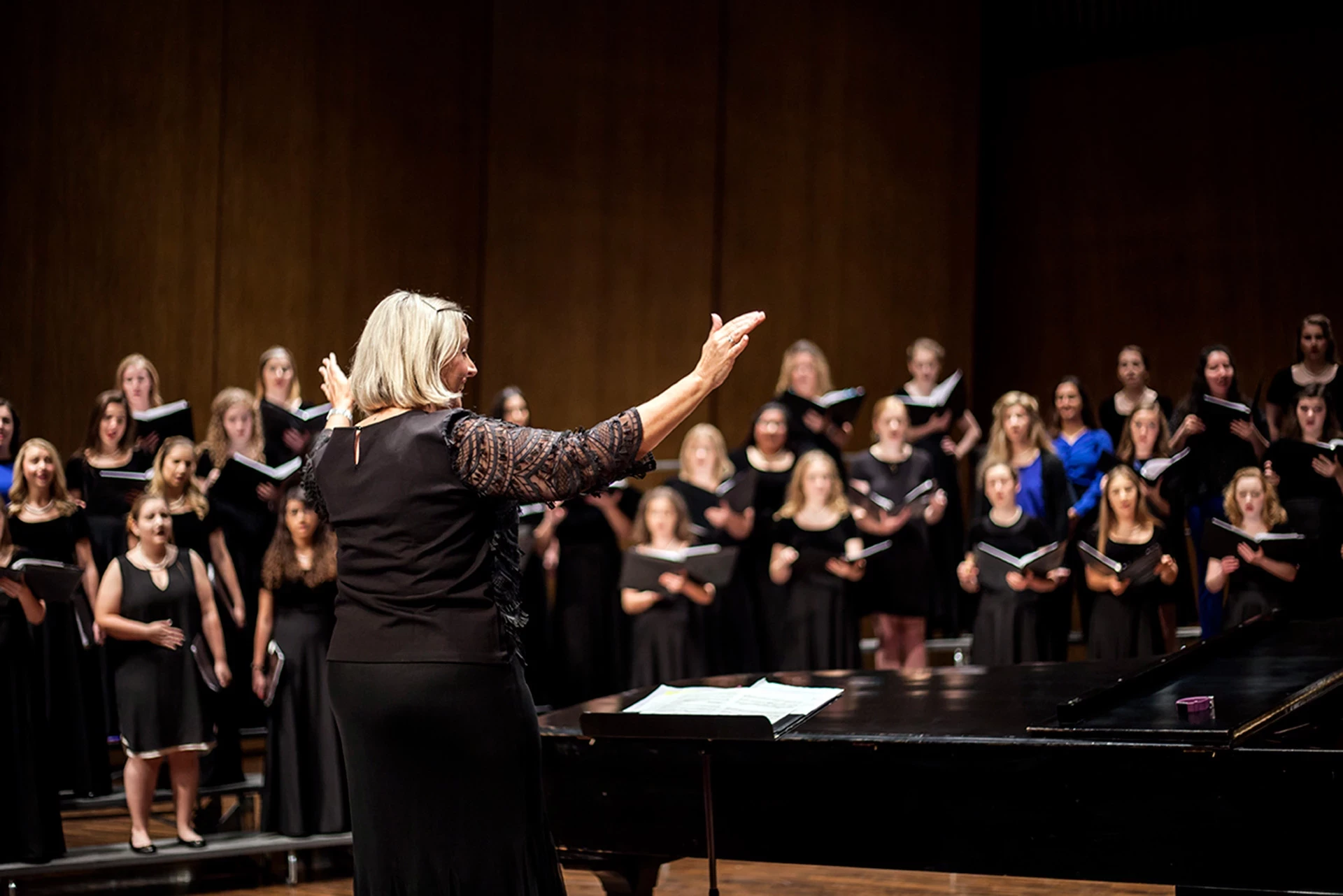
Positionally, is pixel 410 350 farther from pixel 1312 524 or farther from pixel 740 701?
pixel 1312 524

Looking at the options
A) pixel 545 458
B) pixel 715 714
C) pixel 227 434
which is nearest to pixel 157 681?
pixel 227 434

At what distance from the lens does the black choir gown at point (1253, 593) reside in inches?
200

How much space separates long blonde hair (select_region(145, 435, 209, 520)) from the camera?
498 centimetres

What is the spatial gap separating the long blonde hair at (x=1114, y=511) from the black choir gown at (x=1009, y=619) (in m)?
0.22

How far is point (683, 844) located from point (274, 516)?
2.94 meters

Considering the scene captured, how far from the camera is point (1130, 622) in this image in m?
A: 5.26

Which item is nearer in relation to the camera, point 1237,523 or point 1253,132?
point 1237,523

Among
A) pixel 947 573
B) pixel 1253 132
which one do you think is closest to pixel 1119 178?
pixel 1253 132

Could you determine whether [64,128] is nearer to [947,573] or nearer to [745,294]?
[745,294]

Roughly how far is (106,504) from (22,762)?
116 cm

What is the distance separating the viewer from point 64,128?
244 inches

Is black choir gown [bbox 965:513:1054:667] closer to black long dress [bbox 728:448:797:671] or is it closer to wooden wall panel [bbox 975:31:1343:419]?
black long dress [bbox 728:448:797:671]

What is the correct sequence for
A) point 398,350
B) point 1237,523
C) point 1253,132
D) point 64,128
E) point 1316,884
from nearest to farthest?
point 398,350 < point 1316,884 < point 1237,523 < point 64,128 < point 1253,132

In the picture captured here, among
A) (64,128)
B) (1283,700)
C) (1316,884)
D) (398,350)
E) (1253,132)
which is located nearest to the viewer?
(398,350)
